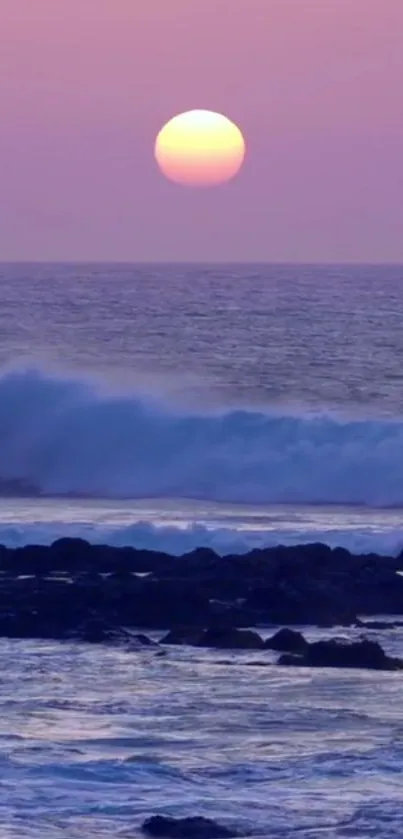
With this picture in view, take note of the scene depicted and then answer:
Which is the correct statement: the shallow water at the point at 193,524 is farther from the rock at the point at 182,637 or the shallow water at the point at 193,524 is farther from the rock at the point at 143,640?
the rock at the point at 143,640

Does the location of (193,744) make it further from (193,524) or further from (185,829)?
(193,524)

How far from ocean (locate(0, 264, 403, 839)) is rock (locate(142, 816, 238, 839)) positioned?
157 mm

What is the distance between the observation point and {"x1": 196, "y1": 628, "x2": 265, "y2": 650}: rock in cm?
1675

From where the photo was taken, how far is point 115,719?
1395cm

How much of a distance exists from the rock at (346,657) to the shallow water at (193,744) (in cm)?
23

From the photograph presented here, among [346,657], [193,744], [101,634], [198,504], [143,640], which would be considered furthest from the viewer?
[198,504]

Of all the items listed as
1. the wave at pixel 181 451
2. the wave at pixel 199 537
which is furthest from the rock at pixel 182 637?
the wave at pixel 181 451

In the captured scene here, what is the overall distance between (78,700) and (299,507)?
18.2 m

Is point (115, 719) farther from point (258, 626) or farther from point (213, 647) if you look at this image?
point (258, 626)

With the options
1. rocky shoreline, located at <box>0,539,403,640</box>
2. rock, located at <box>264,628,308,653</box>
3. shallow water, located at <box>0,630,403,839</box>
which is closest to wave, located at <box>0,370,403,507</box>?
rocky shoreline, located at <box>0,539,403,640</box>

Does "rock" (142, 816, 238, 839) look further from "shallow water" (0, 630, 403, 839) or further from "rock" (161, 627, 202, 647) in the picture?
"rock" (161, 627, 202, 647)

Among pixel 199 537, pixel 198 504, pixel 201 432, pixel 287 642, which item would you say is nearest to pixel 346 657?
pixel 287 642

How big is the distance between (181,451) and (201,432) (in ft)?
5.36

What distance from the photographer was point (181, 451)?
3762 centimetres
